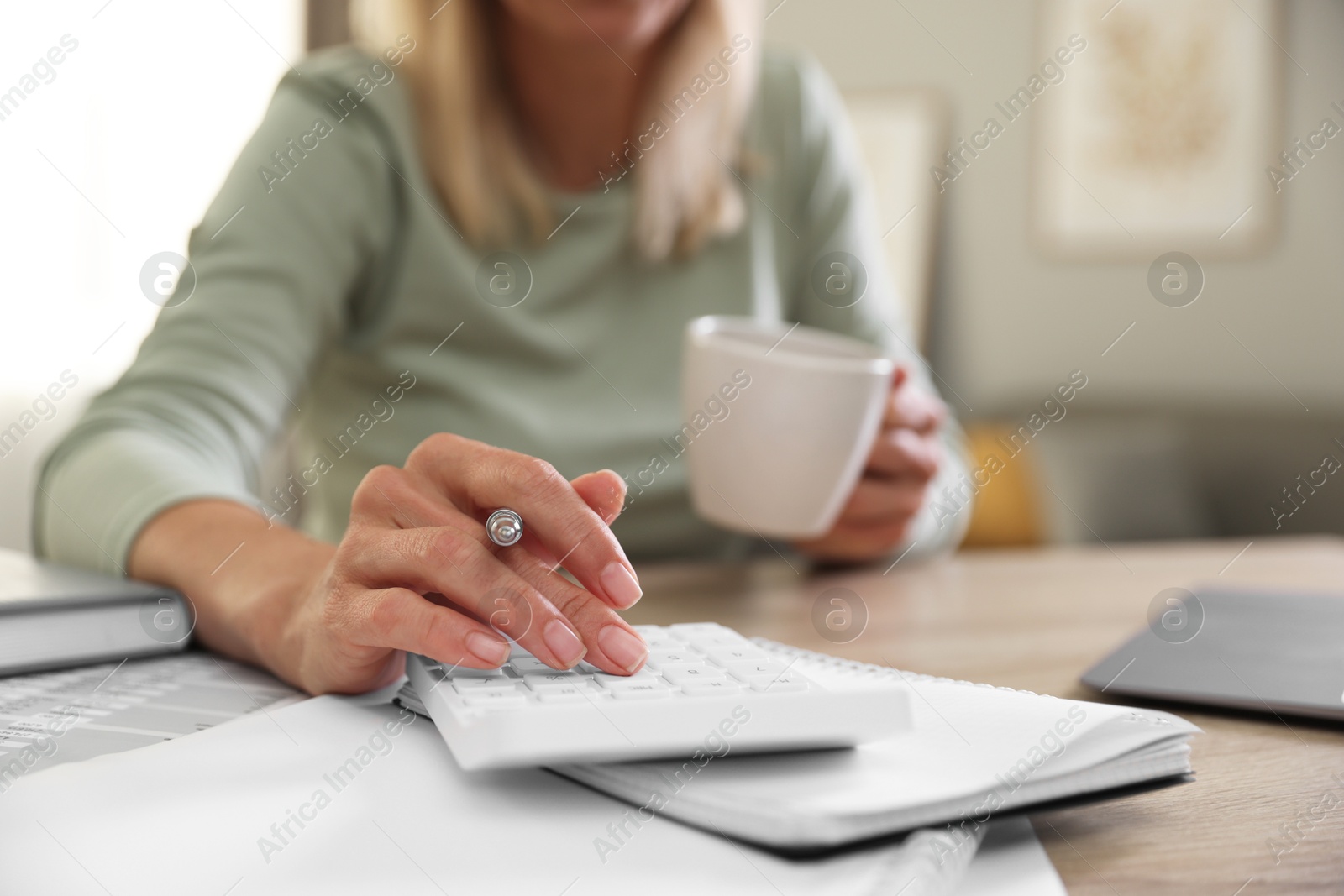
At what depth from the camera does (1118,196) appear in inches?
94.0

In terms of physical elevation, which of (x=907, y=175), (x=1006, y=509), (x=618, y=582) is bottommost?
(x=1006, y=509)

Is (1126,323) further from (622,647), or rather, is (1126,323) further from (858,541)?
(622,647)

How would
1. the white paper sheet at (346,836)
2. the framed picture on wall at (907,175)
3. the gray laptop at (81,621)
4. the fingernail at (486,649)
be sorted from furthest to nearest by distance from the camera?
the framed picture on wall at (907,175) < the gray laptop at (81,621) < the fingernail at (486,649) < the white paper sheet at (346,836)

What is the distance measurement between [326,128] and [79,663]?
515mm

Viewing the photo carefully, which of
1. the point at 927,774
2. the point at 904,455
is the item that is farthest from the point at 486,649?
the point at 904,455

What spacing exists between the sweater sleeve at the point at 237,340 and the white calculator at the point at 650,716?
312mm

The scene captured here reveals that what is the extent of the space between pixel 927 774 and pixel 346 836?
6.1 inches

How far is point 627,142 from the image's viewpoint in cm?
100

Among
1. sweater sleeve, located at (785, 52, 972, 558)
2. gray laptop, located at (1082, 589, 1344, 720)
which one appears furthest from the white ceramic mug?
sweater sleeve, located at (785, 52, 972, 558)

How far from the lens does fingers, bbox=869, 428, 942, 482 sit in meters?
0.74

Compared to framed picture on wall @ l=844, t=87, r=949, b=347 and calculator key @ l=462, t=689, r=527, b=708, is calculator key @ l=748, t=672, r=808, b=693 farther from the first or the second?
framed picture on wall @ l=844, t=87, r=949, b=347

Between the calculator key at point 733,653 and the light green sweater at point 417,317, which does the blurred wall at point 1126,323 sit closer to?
the light green sweater at point 417,317

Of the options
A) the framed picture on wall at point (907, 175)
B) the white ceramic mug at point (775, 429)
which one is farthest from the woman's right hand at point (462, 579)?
the framed picture on wall at point (907, 175)

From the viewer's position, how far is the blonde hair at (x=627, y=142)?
2.89ft
